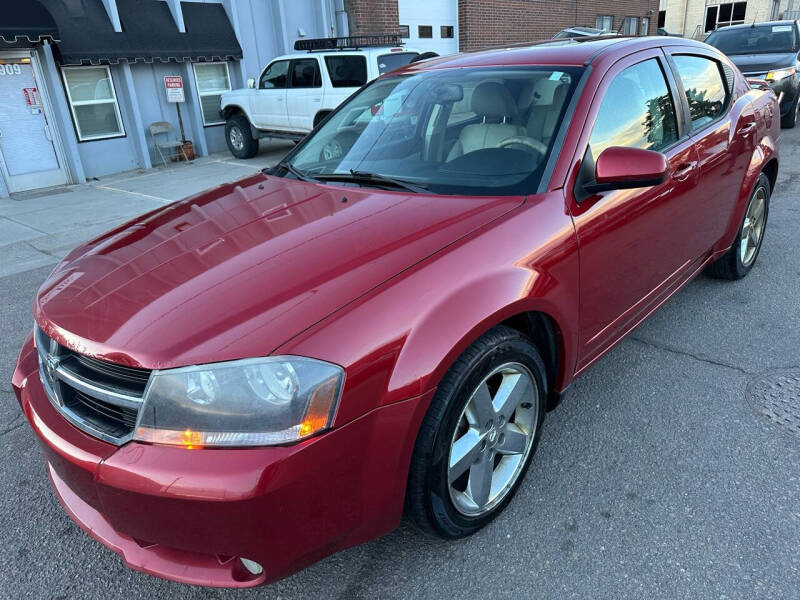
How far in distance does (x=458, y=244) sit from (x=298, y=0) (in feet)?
41.4

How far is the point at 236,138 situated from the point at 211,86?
4.80 ft

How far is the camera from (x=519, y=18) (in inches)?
693

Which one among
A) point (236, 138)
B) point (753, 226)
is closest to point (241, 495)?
point (753, 226)

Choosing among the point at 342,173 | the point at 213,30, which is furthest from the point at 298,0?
the point at 342,173

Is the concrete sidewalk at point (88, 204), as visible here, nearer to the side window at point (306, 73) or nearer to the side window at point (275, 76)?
the side window at point (275, 76)

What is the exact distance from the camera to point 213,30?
1159 centimetres

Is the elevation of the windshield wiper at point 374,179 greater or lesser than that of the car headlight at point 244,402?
greater

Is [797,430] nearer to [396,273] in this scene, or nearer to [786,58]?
[396,273]

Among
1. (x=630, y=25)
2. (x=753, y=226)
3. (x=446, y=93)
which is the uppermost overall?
(x=630, y=25)

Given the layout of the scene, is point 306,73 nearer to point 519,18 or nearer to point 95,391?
point 95,391

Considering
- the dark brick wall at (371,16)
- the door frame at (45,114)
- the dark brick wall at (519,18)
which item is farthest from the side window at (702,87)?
the dark brick wall at (519,18)

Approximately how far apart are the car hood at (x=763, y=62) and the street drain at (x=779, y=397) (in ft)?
31.7

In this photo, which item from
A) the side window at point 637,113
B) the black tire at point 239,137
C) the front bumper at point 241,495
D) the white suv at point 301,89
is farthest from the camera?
the black tire at point 239,137

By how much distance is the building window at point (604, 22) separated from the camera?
21.6 metres
